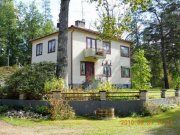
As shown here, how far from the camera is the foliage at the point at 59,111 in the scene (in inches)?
622

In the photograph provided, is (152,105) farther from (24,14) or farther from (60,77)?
(24,14)

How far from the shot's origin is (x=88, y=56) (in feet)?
106

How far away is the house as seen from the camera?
31.2m

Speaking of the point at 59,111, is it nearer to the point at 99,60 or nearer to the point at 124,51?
the point at 99,60

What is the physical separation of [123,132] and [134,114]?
5944 mm

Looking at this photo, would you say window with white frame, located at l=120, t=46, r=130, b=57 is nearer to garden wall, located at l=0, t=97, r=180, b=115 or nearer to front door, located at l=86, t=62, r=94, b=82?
front door, located at l=86, t=62, r=94, b=82

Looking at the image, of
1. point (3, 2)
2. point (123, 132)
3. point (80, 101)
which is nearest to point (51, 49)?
point (80, 101)

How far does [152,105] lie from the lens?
59.0 ft

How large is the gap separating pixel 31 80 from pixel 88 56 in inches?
534

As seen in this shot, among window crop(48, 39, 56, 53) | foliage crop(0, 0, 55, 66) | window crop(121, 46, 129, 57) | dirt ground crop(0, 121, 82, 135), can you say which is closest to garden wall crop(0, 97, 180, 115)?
dirt ground crop(0, 121, 82, 135)

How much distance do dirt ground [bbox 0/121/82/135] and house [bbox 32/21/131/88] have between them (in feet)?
56.8

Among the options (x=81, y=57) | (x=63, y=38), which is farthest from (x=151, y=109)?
(x=81, y=57)

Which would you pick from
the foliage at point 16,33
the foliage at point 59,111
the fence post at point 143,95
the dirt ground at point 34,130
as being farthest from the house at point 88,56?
the foliage at point 16,33

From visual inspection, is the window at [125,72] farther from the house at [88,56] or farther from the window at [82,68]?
the window at [82,68]
